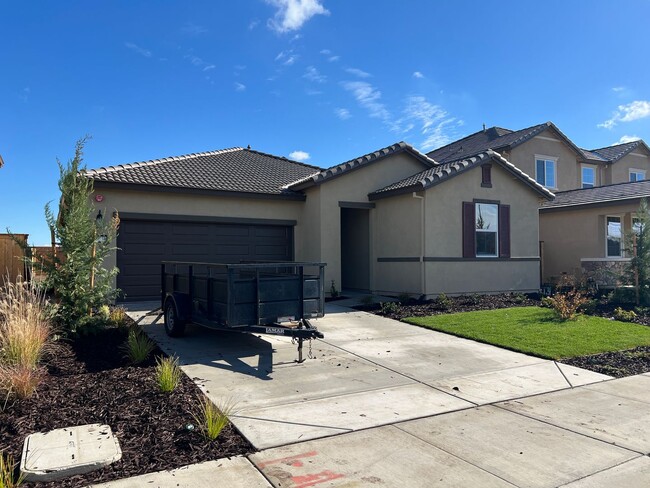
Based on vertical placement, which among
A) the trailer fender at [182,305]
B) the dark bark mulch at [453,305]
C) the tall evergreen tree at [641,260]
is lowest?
the dark bark mulch at [453,305]

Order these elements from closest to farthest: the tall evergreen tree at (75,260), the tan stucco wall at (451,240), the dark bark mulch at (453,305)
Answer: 1. the tall evergreen tree at (75,260)
2. the dark bark mulch at (453,305)
3. the tan stucco wall at (451,240)

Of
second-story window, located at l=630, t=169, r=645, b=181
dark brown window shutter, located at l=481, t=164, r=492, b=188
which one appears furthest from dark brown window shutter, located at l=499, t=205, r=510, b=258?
second-story window, located at l=630, t=169, r=645, b=181

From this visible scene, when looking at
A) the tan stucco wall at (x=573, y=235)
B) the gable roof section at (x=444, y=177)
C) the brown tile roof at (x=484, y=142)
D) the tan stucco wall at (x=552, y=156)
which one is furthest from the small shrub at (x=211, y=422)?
the tan stucco wall at (x=552, y=156)

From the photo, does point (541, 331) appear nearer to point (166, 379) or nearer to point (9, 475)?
point (166, 379)

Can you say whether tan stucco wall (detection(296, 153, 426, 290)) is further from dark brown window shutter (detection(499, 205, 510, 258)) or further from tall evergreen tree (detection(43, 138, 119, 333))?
tall evergreen tree (detection(43, 138, 119, 333))

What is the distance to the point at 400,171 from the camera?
17203 millimetres

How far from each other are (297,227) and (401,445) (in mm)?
12333

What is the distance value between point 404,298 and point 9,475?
11812mm

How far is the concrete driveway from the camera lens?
4.29 metres

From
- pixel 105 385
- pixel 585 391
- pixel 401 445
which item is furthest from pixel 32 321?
pixel 585 391

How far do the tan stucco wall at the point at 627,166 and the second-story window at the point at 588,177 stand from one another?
1.23 m

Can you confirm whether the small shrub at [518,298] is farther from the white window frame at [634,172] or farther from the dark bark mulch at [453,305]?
the white window frame at [634,172]

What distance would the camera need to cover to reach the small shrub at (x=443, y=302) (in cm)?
1342

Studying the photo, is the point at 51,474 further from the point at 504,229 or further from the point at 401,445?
the point at 504,229
